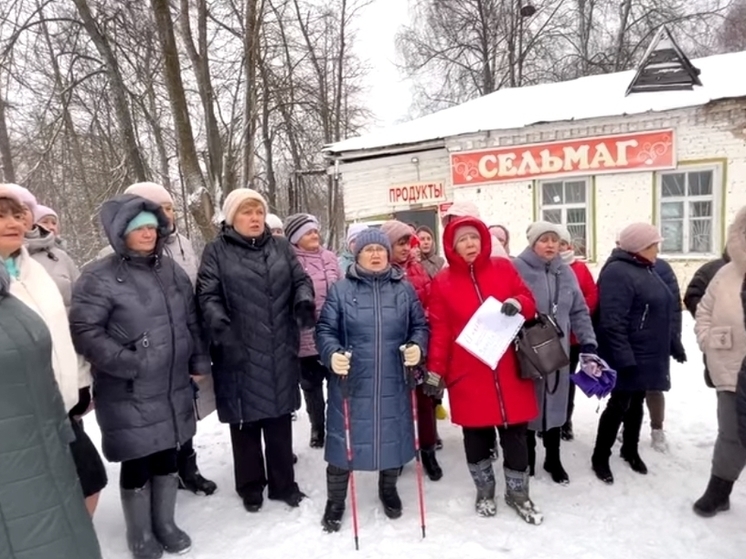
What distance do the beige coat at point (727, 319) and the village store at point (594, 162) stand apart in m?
8.32

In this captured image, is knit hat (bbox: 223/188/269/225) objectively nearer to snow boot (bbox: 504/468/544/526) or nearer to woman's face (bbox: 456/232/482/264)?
woman's face (bbox: 456/232/482/264)

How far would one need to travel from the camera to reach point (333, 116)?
20156 mm

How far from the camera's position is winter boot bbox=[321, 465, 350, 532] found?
10.7ft

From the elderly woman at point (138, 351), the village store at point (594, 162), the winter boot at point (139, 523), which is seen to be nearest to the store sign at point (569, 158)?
the village store at point (594, 162)

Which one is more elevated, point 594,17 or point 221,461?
point 594,17

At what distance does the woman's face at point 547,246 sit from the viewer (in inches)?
142

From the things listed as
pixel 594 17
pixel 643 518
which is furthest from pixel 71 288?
pixel 594 17

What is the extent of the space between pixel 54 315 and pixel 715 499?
3.70 meters

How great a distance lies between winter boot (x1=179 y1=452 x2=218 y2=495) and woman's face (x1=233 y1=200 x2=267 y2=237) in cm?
164

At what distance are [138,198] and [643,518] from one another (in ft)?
11.1

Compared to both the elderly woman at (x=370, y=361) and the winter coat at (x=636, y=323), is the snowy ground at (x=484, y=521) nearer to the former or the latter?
the elderly woman at (x=370, y=361)

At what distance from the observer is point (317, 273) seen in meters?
4.31

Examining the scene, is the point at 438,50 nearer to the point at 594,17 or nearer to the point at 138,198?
the point at 594,17

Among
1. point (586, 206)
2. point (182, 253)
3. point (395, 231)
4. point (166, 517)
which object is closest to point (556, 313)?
point (395, 231)
